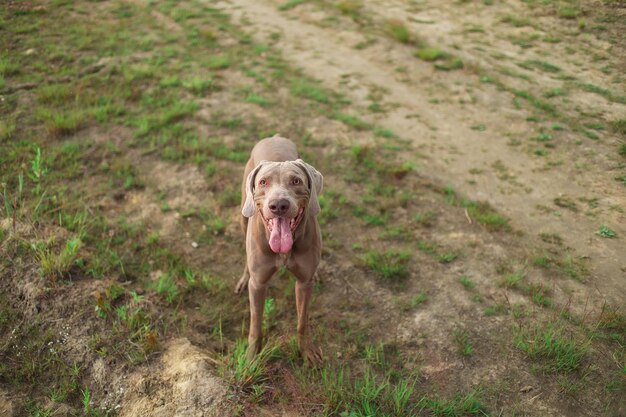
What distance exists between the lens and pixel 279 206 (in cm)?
260

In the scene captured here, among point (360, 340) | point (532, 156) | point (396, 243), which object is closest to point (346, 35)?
point (532, 156)

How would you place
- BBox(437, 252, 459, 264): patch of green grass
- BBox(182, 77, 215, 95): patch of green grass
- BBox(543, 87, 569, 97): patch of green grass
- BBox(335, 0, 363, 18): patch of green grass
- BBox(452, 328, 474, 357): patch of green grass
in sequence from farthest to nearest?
BBox(335, 0, 363, 18): patch of green grass, BBox(182, 77, 215, 95): patch of green grass, BBox(543, 87, 569, 97): patch of green grass, BBox(437, 252, 459, 264): patch of green grass, BBox(452, 328, 474, 357): patch of green grass

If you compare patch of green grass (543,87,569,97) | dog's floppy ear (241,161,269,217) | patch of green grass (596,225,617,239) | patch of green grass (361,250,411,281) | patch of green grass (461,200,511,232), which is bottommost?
patch of green grass (361,250,411,281)

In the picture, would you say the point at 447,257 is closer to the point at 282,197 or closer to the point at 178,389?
the point at 282,197

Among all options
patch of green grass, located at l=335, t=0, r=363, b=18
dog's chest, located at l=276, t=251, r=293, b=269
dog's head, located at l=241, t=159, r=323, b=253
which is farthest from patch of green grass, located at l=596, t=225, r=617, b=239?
patch of green grass, located at l=335, t=0, r=363, b=18

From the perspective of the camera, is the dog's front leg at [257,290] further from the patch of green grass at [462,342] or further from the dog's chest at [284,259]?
the patch of green grass at [462,342]

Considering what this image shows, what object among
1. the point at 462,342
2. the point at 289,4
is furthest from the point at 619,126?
the point at 289,4

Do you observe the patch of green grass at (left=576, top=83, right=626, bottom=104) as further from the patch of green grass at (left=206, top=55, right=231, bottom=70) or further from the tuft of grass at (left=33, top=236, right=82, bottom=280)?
the tuft of grass at (left=33, top=236, right=82, bottom=280)

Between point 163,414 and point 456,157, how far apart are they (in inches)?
177

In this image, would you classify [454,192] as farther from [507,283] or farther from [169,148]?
[169,148]

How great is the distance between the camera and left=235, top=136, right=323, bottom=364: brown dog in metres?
2.71

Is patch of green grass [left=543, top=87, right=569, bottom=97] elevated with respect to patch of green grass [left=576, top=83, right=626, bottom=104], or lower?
lower

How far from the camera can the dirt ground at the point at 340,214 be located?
10.2 feet

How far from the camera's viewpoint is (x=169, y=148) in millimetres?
5426
